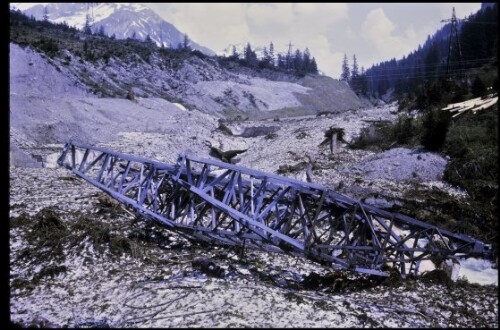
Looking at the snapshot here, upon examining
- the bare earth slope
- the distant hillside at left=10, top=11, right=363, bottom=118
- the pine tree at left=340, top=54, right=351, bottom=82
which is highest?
the pine tree at left=340, top=54, right=351, bottom=82

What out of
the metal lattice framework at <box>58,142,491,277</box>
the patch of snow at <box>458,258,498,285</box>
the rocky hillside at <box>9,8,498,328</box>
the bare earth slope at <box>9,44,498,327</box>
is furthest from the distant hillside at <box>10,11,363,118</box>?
the patch of snow at <box>458,258,498,285</box>

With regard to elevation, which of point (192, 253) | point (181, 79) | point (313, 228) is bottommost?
point (192, 253)

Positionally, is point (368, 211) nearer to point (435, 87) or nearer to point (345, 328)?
point (345, 328)

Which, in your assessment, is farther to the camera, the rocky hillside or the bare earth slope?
the rocky hillside

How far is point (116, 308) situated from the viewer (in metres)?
6.79

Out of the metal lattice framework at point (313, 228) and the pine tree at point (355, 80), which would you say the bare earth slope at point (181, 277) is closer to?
the metal lattice framework at point (313, 228)

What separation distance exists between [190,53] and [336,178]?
206 ft

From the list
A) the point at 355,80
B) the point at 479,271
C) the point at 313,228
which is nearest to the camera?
the point at 313,228

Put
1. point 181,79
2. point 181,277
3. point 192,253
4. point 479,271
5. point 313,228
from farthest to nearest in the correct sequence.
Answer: point 181,79
point 192,253
point 479,271
point 181,277
point 313,228

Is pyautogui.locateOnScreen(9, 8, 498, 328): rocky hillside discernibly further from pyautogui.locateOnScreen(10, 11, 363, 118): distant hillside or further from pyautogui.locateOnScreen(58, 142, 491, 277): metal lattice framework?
pyautogui.locateOnScreen(10, 11, 363, 118): distant hillside

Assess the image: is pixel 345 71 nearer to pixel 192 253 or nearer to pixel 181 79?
pixel 181 79

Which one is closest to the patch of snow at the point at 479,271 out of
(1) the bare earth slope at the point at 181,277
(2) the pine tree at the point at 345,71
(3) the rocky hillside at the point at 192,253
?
(3) the rocky hillside at the point at 192,253

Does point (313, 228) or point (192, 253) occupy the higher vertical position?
point (313, 228)

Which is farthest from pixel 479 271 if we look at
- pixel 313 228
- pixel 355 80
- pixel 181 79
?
pixel 355 80
